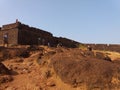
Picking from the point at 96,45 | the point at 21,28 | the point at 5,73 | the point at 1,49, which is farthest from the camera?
the point at 96,45

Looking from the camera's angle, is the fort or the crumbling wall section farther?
the fort

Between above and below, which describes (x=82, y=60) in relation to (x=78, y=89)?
above

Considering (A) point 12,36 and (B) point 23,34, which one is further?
(B) point 23,34

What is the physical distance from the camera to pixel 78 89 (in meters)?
9.53

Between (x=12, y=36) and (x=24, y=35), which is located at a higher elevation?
(x=24, y=35)

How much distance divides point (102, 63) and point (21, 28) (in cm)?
2100

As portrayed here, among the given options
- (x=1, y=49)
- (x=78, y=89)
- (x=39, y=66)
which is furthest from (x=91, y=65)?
(x=1, y=49)

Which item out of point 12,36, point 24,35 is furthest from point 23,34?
point 12,36

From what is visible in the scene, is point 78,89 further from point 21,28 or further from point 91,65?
point 21,28

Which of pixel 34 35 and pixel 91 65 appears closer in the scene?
pixel 91 65

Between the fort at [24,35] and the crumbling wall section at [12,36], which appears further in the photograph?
the fort at [24,35]

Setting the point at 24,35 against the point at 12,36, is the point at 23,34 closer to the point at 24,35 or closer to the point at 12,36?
the point at 24,35

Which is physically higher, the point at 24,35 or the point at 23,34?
the point at 23,34

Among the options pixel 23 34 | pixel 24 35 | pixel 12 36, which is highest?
pixel 23 34
